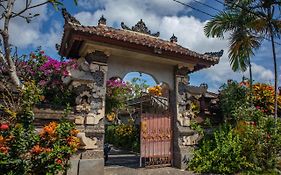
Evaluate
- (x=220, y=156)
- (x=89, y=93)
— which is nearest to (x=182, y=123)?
(x=220, y=156)

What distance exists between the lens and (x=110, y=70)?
721cm

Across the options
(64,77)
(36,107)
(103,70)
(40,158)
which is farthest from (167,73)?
(40,158)

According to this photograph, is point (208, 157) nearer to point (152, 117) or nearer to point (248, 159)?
point (248, 159)

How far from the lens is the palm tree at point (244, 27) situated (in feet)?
31.1

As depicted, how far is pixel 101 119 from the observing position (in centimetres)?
660

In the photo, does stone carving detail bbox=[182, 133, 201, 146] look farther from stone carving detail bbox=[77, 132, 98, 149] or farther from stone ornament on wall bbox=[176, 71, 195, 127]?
stone carving detail bbox=[77, 132, 98, 149]

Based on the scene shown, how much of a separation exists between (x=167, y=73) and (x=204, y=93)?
154cm

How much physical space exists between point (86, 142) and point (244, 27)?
7923 mm

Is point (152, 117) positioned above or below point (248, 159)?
above

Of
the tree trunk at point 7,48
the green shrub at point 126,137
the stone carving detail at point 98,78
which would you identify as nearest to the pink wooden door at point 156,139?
the stone carving detail at point 98,78

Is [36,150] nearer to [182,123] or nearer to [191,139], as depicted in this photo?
[182,123]

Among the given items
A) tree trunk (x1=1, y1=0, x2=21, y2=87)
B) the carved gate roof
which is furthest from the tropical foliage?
tree trunk (x1=1, y1=0, x2=21, y2=87)

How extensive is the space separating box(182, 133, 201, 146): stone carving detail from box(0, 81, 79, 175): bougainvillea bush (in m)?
3.99

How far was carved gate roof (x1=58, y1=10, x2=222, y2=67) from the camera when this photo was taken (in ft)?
20.1
